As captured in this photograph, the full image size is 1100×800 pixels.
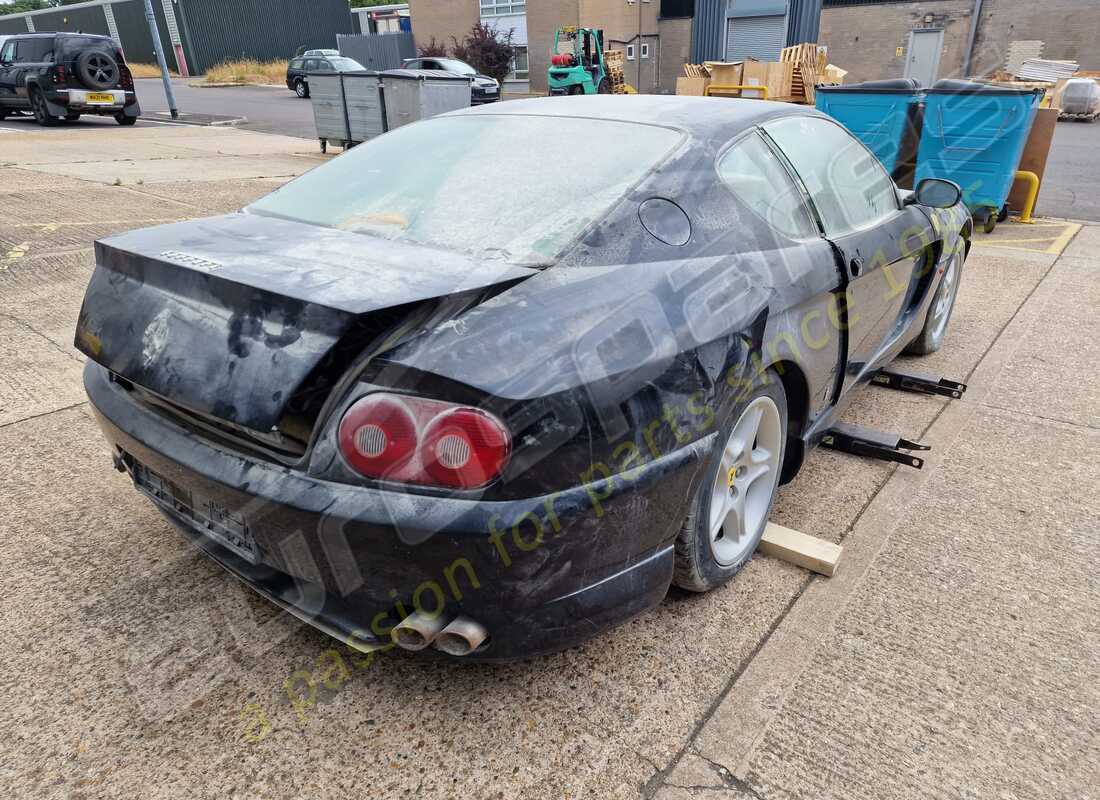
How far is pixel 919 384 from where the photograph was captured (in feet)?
12.7

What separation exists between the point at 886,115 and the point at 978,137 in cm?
95

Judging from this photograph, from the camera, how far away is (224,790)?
5.54ft

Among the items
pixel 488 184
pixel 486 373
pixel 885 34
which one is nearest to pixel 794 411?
pixel 488 184

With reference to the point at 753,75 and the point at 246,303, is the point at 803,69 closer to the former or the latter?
the point at 753,75

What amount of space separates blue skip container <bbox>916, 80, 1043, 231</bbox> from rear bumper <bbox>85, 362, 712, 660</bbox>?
7.52 meters

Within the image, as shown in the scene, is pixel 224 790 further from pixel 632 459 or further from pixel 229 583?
pixel 632 459

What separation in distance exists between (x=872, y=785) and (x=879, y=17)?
33167mm

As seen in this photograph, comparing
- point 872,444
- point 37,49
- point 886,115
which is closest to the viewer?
point 872,444

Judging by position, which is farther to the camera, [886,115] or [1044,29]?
[1044,29]

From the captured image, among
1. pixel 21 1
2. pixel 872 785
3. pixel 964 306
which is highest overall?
pixel 21 1

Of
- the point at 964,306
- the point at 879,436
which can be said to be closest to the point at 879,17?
the point at 964,306

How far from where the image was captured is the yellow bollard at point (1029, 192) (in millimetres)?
8172

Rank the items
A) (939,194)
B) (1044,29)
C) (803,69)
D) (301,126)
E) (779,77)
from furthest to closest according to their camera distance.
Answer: (1044,29)
(803,69)
(779,77)
(301,126)
(939,194)

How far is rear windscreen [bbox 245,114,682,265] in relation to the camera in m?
2.06
